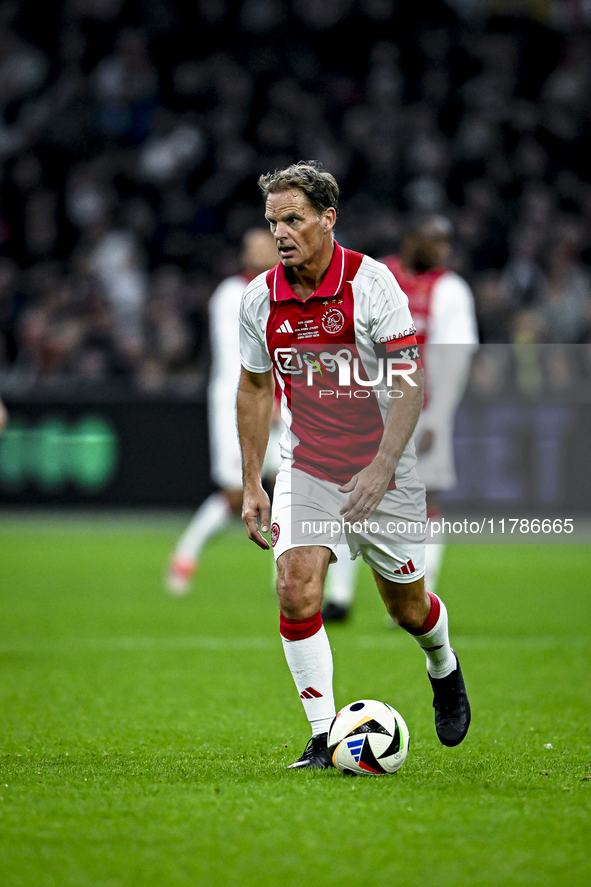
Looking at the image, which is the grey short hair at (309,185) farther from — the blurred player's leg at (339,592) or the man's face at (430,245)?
the blurred player's leg at (339,592)

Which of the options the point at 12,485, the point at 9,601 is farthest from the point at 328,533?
the point at 12,485

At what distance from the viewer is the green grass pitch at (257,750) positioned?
3.00 m

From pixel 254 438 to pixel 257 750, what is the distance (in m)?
1.14

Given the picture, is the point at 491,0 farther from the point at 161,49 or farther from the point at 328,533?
the point at 328,533

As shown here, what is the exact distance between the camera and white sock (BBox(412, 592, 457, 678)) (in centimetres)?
430

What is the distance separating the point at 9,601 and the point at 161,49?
10.8m

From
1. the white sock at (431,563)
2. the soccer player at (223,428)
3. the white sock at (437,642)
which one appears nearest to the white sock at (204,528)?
the soccer player at (223,428)

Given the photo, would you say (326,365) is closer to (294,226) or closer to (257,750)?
(294,226)

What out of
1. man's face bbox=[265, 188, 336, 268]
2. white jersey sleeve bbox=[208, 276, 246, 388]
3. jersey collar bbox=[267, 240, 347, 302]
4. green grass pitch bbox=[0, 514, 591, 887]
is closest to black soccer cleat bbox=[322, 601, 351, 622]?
green grass pitch bbox=[0, 514, 591, 887]

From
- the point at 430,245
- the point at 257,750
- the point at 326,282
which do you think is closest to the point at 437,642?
the point at 257,750

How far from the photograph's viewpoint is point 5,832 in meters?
3.22

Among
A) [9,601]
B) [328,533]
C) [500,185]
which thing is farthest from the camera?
[500,185]

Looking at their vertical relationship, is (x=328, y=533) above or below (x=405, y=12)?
below

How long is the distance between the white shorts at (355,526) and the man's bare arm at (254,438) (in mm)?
60
